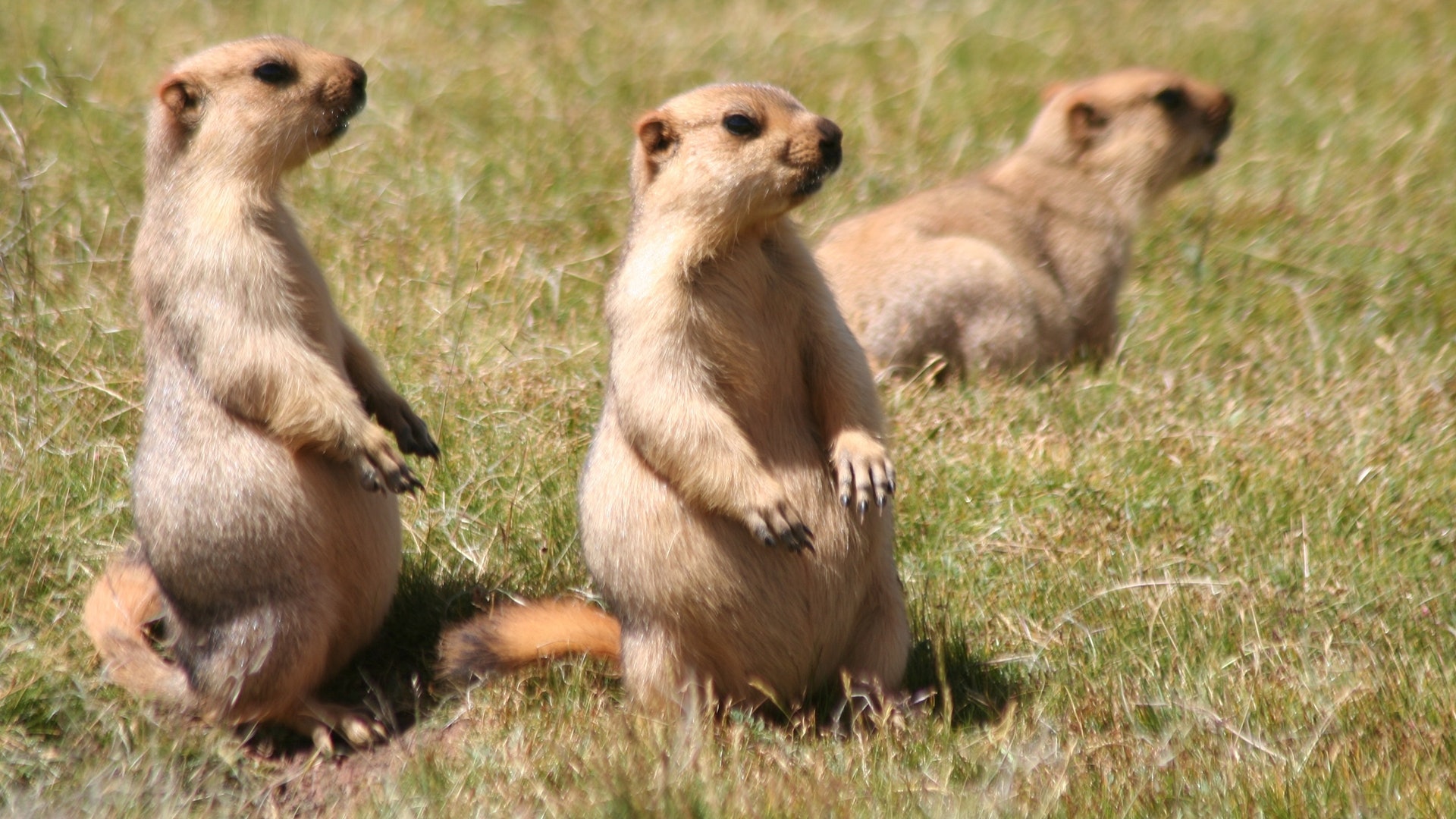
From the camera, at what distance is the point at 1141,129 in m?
8.72

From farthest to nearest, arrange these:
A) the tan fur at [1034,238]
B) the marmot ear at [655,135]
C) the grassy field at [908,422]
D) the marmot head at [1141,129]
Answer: the marmot head at [1141,129]
the tan fur at [1034,238]
the marmot ear at [655,135]
the grassy field at [908,422]

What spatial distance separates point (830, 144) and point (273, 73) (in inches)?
73.2

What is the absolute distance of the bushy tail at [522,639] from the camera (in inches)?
192

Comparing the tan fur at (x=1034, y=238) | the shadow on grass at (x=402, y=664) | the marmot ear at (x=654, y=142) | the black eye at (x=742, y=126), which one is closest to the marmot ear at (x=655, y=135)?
the marmot ear at (x=654, y=142)

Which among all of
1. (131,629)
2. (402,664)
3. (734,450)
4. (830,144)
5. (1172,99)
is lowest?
(402,664)

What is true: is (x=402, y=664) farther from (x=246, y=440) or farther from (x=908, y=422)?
(x=908, y=422)

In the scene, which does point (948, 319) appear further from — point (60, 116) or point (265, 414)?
point (60, 116)

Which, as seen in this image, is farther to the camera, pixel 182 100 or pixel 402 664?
pixel 402 664

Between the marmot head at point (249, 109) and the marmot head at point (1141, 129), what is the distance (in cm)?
484

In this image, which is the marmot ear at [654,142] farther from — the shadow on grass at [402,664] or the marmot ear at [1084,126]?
the marmot ear at [1084,126]

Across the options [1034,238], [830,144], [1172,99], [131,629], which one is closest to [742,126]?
[830,144]

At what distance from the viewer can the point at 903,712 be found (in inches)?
184

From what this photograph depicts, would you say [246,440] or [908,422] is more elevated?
[246,440]

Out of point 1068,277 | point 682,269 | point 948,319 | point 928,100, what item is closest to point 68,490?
point 682,269
